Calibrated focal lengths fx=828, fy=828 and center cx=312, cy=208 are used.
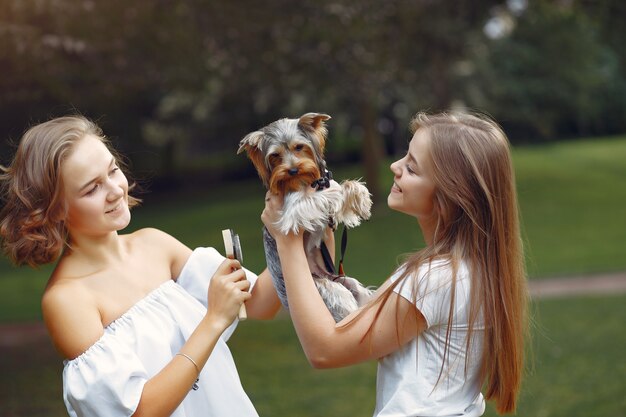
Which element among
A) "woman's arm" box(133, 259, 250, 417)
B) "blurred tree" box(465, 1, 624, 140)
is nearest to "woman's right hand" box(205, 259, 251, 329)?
"woman's arm" box(133, 259, 250, 417)

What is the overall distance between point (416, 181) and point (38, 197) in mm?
1291

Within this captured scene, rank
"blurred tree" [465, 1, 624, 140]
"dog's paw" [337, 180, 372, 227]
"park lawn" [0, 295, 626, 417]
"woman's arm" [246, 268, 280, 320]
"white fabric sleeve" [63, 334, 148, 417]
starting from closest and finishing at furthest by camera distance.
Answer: "white fabric sleeve" [63, 334, 148, 417], "dog's paw" [337, 180, 372, 227], "woman's arm" [246, 268, 280, 320], "park lawn" [0, 295, 626, 417], "blurred tree" [465, 1, 624, 140]

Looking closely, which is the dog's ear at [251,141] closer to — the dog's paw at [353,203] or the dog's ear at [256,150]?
the dog's ear at [256,150]

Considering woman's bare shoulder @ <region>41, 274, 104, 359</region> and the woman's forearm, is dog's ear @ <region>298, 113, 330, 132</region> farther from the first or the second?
woman's bare shoulder @ <region>41, 274, 104, 359</region>

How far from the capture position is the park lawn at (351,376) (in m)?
8.54

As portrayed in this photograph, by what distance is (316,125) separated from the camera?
291cm

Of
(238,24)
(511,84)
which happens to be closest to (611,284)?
(238,24)

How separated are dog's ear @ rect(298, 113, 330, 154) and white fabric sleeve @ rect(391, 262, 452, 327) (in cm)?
56

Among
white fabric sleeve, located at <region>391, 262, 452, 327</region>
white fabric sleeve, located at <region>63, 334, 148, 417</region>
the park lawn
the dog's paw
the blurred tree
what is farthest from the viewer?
the blurred tree

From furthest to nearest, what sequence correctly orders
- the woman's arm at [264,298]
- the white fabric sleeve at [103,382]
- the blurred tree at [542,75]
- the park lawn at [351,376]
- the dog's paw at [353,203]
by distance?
the blurred tree at [542,75], the park lawn at [351,376], the woman's arm at [264,298], the dog's paw at [353,203], the white fabric sleeve at [103,382]

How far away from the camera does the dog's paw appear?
2867mm

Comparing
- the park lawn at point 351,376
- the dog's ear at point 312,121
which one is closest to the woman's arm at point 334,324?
the dog's ear at point 312,121

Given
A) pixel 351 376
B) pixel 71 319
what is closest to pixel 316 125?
pixel 71 319

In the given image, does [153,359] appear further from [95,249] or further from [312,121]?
[312,121]
